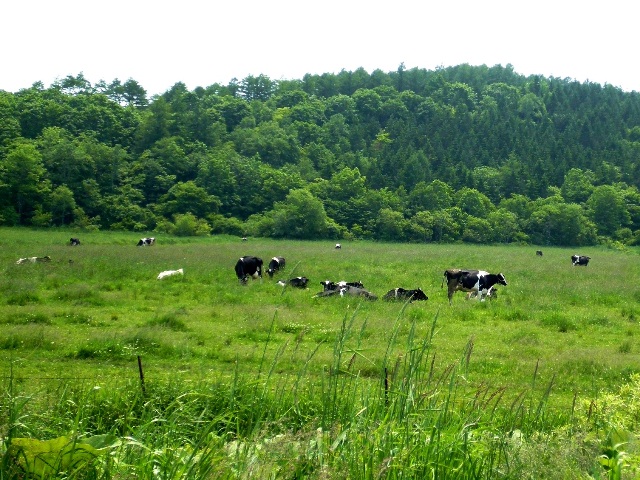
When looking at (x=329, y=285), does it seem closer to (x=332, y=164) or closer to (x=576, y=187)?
(x=332, y=164)

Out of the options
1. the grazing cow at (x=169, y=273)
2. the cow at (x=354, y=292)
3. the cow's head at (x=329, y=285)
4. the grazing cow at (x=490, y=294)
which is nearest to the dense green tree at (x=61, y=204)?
the grazing cow at (x=169, y=273)

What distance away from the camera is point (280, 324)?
14641 millimetres

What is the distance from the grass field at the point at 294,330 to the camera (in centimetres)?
836

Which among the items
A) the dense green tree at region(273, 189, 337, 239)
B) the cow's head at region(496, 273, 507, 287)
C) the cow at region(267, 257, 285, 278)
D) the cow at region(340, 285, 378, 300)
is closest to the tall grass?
the cow at region(340, 285, 378, 300)

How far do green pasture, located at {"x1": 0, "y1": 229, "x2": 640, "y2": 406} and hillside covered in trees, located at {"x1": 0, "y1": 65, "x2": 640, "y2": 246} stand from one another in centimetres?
3588

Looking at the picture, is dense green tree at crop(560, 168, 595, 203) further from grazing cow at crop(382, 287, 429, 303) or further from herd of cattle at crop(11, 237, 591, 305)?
grazing cow at crop(382, 287, 429, 303)

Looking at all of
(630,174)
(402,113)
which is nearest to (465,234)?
(630,174)

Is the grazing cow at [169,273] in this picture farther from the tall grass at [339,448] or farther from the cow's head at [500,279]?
the tall grass at [339,448]

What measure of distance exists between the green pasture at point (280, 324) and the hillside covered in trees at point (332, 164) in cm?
3588

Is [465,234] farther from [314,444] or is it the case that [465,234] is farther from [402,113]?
[314,444]

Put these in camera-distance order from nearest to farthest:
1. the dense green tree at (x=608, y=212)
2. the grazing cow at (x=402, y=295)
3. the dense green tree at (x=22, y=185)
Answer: the grazing cow at (x=402, y=295)
the dense green tree at (x=22, y=185)
the dense green tree at (x=608, y=212)

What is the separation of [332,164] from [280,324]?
78.4 metres

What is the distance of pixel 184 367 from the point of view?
433 inches

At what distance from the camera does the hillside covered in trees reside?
213ft
